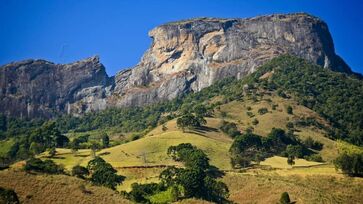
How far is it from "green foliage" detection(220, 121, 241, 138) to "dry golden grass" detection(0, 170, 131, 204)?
84487 millimetres

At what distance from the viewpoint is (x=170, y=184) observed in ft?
348

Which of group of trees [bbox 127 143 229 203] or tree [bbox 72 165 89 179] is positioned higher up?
tree [bbox 72 165 89 179]

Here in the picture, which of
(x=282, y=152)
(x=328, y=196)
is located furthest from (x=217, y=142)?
(x=328, y=196)

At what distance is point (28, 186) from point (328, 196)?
57863 millimetres

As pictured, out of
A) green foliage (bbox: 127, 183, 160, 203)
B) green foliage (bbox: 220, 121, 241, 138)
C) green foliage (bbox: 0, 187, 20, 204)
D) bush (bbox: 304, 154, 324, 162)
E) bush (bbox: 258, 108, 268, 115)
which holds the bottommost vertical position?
green foliage (bbox: 127, 183, 160, 203)

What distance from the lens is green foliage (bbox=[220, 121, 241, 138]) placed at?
567ft

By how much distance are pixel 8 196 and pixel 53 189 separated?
10061 mm

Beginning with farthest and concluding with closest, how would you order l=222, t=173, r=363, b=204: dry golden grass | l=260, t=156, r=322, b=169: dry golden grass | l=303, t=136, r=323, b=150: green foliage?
l=303, t=136, r=323, b=150: green foliage, l=260, t=156, r=322, b=169: dry golden grass, l=222, t=173, r=363, b=204: dry golden grass

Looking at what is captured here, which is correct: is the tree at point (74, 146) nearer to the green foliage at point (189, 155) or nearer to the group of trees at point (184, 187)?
the green foliage at point (189, 155)

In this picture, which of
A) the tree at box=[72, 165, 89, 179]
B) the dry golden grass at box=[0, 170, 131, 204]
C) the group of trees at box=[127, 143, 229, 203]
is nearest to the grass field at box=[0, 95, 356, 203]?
the dry golden grass at box=[0, 170, 131, 204]

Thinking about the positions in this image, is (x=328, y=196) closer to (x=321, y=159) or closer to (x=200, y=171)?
(x=200, y=171)

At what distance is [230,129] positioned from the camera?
176m

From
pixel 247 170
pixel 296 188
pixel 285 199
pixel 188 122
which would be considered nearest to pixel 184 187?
pixel 285 199

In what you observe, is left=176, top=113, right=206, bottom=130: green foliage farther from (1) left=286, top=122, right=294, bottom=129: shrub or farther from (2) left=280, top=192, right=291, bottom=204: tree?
(2) left=280, top=192, right=291, bottom=204: tree
